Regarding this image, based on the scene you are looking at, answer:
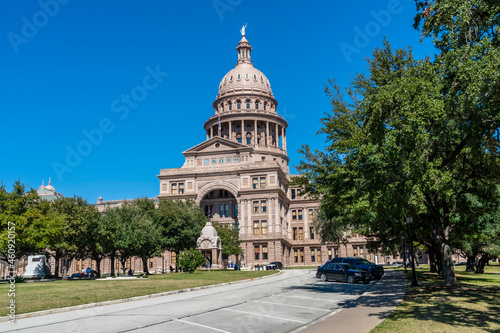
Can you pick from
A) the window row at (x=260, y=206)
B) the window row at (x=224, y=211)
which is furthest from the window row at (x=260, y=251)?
the window row at (x=224, y=211)

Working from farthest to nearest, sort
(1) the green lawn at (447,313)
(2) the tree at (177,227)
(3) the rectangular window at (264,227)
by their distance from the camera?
(3) the rectangular window at (264,227), (2) the tree at (177,227), (1) the green lawn at (447,313)

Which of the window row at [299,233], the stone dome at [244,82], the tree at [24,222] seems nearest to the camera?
the tree at [24,222]

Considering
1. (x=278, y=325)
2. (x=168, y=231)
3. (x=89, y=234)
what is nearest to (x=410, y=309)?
(x=278, y=325)

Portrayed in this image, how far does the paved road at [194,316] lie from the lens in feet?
41.5

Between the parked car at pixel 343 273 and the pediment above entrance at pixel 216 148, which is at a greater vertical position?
the pediment above entrance at pixel 216 148

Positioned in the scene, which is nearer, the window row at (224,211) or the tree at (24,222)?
the tree at (24,222)

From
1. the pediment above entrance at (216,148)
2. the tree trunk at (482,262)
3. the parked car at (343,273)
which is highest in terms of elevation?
the pediment above entrance at (216,148)

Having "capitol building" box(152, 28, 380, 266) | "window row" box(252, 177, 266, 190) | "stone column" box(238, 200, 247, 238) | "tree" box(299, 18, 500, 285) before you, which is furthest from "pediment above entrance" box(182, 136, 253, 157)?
"tree" box(299, 18, 500, 285)

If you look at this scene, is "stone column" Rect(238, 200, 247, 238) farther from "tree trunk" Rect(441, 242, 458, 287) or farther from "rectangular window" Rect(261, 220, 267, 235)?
"tree trunk" Rect(441, 242, 458, 287)

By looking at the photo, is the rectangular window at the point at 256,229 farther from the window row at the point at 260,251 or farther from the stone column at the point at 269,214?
the window row at the point at 260,251

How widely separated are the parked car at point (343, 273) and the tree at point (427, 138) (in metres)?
6.33

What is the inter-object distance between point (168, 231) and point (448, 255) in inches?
1539

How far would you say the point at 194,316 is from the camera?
48.4 ft

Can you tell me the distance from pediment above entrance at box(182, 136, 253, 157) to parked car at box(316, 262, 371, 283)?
5736 cm
